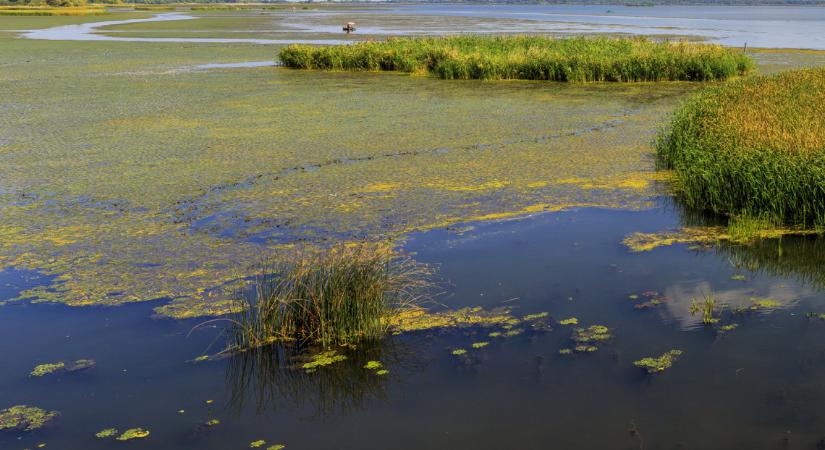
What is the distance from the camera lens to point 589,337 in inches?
230

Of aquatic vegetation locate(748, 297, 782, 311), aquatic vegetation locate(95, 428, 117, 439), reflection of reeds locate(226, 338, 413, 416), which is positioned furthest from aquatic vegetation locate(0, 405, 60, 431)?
aquatic vegetation locate(748, 297, 782, 311)

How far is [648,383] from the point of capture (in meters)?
5.17

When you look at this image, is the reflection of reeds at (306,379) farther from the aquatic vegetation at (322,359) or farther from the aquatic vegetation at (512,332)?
the aquatic vegetation at (512,332)

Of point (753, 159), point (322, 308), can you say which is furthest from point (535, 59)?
point (322, 308)

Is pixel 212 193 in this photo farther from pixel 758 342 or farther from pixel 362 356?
pixel 758 342

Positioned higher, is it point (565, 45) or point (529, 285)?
point (565, 45)

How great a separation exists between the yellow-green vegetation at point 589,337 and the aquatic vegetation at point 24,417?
3.38 metres

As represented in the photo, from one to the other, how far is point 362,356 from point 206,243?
112 inches

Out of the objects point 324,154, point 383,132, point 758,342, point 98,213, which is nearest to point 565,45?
point 383,132

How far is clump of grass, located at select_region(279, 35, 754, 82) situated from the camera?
69.5 feet

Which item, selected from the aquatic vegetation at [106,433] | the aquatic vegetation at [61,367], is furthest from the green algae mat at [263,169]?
the aquatic vegetation at [106,433]

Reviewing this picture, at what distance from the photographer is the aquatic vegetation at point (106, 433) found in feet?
15.3

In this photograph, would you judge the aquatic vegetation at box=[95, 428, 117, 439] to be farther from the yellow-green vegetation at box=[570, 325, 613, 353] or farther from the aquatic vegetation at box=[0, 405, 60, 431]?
the yellow-green vegetation at box=[570, 325, 613, 353]

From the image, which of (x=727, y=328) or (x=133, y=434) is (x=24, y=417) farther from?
(x=727, y=328)
